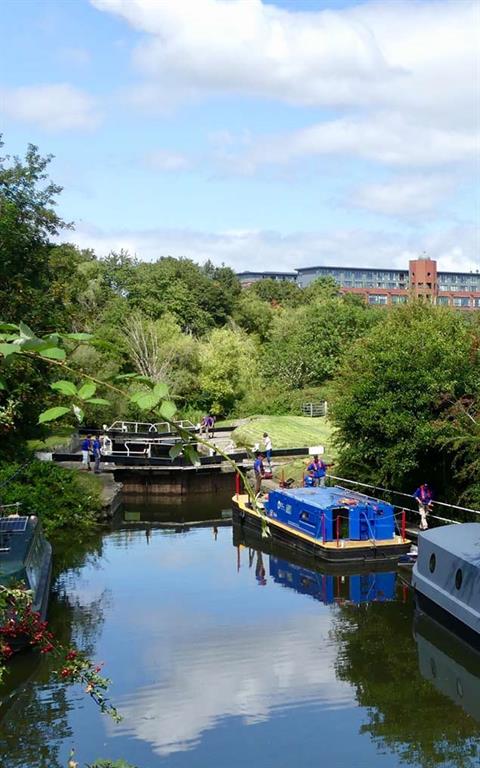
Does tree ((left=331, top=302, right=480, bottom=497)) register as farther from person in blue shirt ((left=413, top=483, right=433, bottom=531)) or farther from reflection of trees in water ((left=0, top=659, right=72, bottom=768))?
reflection of trees in water ((left=0, top=659, right=72, bottom=768))

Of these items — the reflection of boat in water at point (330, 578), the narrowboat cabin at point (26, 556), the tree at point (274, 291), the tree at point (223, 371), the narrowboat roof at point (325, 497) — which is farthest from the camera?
the tree at point (274, 291)

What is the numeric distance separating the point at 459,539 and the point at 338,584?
14.4 ft

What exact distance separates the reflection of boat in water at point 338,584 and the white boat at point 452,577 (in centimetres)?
173

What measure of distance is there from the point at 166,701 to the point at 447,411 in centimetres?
1154

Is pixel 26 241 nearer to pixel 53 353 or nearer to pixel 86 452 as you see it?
pixel 86 452

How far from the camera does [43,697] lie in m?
13.7

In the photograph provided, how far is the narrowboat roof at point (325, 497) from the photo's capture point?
21891mm

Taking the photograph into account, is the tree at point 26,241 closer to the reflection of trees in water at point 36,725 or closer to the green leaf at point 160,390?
the reflection of trees in water at point 36,725

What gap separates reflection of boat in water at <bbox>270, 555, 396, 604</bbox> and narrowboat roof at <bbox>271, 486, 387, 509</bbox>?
180cm

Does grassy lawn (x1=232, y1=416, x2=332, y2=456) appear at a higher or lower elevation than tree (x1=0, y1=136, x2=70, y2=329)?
lower

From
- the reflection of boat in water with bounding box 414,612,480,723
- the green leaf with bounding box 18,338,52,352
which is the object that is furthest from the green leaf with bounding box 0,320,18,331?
the reflection of boat in water with bounding box 414,612,480,723

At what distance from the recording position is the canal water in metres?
11.8

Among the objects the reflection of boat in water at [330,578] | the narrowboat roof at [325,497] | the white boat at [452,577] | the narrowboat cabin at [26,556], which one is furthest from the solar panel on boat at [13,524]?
the white boat at [452,577]

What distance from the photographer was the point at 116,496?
99.1 ft
